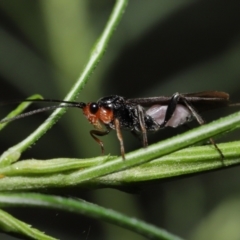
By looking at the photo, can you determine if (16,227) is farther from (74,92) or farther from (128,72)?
(128,72)

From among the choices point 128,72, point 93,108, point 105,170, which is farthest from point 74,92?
point 128,72

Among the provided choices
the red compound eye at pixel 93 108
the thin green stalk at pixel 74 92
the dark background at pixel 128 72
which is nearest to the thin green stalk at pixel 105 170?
the thin green stalk at pixel 74 92

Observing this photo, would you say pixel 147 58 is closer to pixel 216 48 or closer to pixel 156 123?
pixel 216 48

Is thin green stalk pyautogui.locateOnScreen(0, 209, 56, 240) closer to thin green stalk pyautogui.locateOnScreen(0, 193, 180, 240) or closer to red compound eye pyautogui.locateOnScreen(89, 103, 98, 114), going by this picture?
thin green stalk pyautogui.locateOnScreen(0, 193, 180, 240)

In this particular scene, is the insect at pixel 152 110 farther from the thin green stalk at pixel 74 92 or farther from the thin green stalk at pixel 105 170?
the thin green stalk at pixel 105 170

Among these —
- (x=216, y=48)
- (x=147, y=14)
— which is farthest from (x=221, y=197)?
(x=147, y=14)

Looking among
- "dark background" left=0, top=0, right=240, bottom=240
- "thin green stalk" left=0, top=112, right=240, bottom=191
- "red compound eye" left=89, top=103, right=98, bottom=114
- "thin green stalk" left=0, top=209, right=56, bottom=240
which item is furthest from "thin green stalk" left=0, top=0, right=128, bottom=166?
"dark background" left=0, top=0, right=240, bottom=240

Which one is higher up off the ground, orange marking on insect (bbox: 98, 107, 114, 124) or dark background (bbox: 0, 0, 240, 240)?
dark background (bbox: 0, 0, 240, 240)
